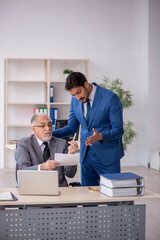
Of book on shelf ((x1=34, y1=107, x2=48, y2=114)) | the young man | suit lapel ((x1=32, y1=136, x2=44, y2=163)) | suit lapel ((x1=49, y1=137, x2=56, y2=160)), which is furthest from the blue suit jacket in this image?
book on shelf ((x1=34, y1=107, x2=48, y2=114))

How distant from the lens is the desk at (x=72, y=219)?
2.71 metres

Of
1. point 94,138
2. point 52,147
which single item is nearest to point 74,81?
point 94,138

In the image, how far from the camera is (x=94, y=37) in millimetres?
9039

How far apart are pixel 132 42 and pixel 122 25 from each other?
0.46 meters

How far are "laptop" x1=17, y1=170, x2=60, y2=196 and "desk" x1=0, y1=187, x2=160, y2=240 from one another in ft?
0.17

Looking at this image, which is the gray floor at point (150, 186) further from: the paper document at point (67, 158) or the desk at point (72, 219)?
the paper document at point (67, 158)

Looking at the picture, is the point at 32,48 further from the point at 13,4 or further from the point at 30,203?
the point at 30,203

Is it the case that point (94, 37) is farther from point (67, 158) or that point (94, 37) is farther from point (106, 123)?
point (67, 158)

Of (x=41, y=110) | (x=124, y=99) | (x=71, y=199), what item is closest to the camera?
(x=71, y=199)

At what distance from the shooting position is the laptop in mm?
2740

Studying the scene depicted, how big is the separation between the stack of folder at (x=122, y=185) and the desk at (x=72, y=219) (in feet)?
0.15

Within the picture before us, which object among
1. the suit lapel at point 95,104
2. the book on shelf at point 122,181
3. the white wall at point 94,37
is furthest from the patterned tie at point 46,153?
the white wall at point 94,37

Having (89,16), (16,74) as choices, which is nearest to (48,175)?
(16,74)

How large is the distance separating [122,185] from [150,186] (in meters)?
4.14
